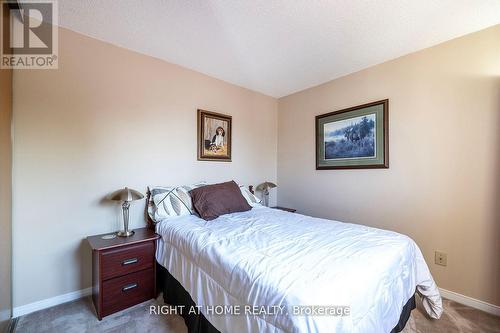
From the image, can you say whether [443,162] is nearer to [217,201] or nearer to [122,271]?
[217,201]

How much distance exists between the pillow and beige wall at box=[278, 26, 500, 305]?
76.9 inches

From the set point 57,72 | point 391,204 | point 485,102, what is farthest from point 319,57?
point 57,72

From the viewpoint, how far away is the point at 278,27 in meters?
1.91

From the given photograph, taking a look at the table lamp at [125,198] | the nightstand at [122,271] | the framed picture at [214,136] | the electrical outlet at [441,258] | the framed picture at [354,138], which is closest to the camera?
the nightstand at [122,271]

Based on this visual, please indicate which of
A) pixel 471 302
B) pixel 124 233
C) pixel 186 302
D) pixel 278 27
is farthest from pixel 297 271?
pixel 471 302

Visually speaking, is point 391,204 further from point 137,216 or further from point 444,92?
point 137,216

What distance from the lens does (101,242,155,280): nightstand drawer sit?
1727mm

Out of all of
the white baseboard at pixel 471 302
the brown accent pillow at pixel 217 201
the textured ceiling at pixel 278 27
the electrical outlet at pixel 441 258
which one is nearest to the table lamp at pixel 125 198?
the brown accent pillow at pixel 217 201

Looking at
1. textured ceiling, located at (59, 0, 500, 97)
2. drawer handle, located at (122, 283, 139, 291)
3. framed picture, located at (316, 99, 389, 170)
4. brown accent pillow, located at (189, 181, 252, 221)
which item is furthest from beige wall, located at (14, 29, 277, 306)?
framed picture, located at (316, 99, 389, 170)

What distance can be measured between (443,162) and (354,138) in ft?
2.91

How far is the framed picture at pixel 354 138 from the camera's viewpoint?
247 cm

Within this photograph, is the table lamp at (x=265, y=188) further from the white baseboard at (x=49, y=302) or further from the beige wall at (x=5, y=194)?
the beige wall at (x=5, y=194)

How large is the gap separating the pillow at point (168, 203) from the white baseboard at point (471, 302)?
258cm

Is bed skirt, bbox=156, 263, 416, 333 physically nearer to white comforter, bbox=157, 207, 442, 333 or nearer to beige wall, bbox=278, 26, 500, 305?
white comforter, bbox=157, 207, 442, 333
